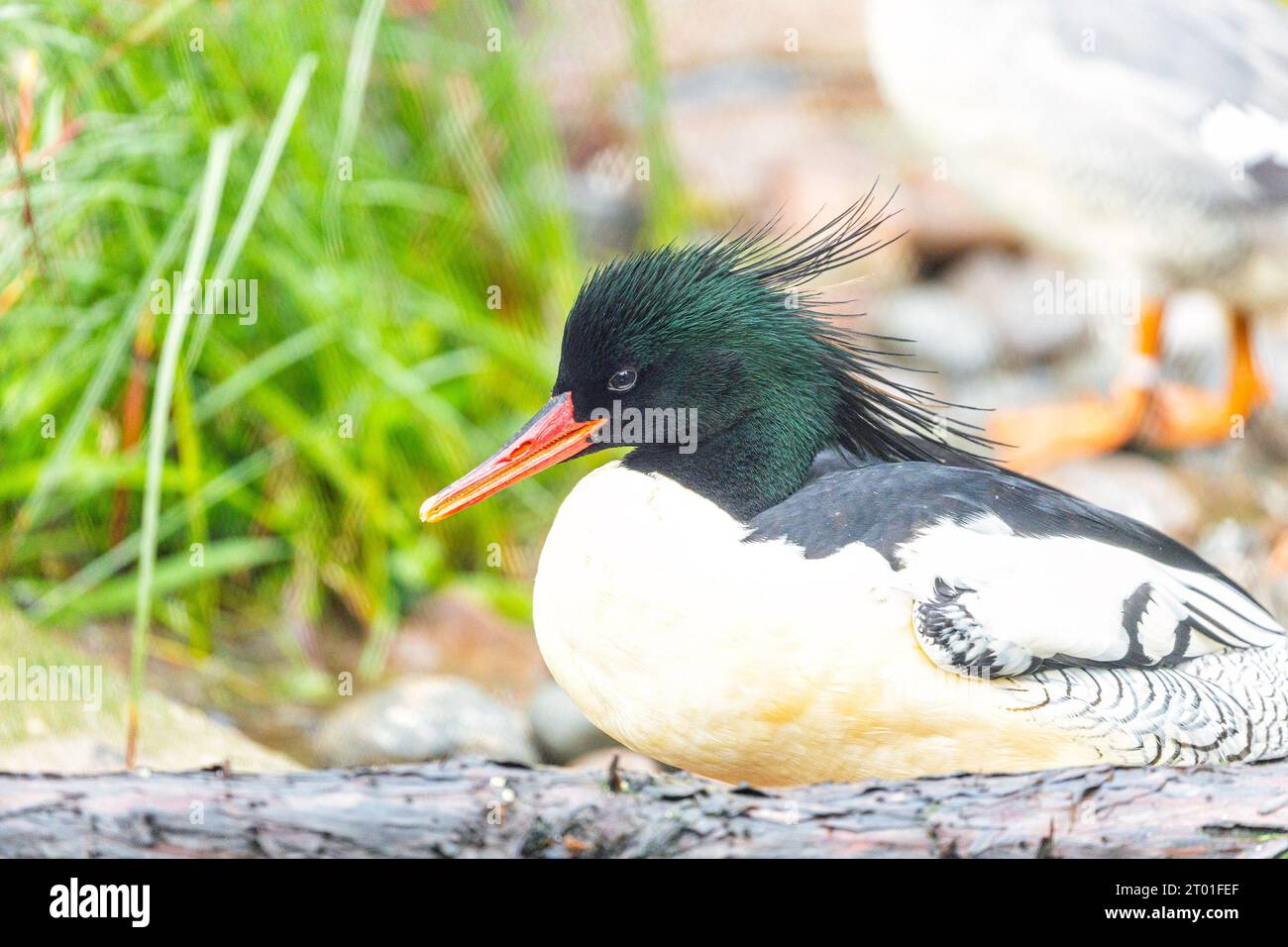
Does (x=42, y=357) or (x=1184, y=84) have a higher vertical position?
(x=1184, y=84)

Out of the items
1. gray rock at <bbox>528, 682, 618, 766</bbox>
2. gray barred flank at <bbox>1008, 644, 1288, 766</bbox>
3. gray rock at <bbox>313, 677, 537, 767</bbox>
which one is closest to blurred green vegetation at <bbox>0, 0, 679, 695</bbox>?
gray rock at <bbox>313, 677, 537, 767</bbox>

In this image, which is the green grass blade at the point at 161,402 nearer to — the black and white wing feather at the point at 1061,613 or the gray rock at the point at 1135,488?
the black and white wing feather at the point at 1061,613

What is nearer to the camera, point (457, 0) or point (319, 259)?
point (319, 259)

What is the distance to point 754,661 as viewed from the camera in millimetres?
1869

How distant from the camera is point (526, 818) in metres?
1.72

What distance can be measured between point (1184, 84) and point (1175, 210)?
→ 0.34 meters

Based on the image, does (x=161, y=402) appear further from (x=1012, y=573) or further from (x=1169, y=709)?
(x=1169, y=709)

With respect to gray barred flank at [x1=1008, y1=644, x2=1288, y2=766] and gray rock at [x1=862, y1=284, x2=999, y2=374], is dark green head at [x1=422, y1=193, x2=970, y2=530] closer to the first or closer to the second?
gray barred flank at [x1=1008, y1=644, x2=1288, y2=766]

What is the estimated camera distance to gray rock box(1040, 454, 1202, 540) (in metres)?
4.09

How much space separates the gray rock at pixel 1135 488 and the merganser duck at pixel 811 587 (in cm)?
197

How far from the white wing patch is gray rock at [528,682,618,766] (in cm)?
151

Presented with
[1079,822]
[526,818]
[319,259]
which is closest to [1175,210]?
[319,259]
